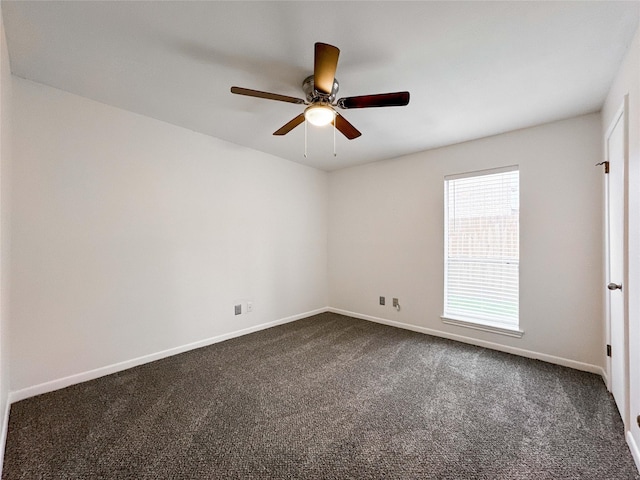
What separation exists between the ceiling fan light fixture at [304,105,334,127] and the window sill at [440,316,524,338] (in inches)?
108

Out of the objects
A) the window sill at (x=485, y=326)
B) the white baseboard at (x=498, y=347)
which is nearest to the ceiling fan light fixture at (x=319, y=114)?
the window sill at (x=485, y=326)

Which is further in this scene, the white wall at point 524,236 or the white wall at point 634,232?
the white wall at point 524,236

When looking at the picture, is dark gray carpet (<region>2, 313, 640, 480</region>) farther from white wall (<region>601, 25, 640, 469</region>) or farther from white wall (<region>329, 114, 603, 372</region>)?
white wall (<region>329, 114, 603, 372</region>)

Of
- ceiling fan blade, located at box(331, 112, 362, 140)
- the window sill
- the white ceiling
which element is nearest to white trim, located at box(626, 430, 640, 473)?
the window sill

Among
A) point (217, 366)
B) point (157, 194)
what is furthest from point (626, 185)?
point (157, 194)

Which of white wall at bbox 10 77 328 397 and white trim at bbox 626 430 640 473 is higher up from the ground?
white wall at bbox 10 77 328 397

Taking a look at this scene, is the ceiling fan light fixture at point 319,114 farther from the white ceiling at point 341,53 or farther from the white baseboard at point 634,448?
the white baseboard at point 634,448

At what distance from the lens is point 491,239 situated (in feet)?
10.4

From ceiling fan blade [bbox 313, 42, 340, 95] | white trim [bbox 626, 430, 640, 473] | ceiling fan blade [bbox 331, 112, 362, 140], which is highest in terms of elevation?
ceiling fan blade [bbox 313, 42, 340, 95]

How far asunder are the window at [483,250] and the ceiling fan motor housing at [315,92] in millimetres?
2105

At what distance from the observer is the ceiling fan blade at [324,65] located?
4.71 feet

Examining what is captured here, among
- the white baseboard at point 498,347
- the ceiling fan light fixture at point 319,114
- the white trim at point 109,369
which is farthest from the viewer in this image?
the white baseboard at point 498,347

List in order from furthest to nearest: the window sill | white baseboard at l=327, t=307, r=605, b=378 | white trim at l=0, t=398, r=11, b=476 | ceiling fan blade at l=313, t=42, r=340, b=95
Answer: the window sill
white baseboard at l=327, t=307, r=605, b=378
white trim at l=0, t=398, r=11, b=476
ceiling fan blade at l=313, t=42, r=340, b=95

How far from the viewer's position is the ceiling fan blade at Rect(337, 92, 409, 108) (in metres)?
1.78
